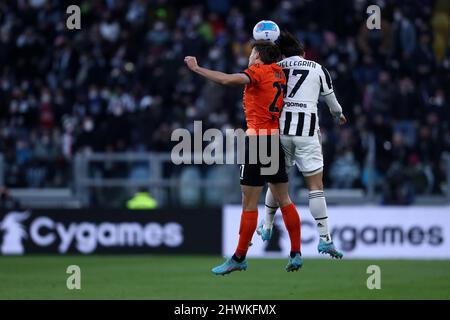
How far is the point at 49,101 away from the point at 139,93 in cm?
210

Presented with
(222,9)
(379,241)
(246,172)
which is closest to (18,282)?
(246,172)

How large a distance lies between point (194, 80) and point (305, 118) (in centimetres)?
1263

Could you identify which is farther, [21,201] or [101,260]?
[21,201]

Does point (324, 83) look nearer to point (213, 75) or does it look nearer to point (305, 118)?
point (305, 118)

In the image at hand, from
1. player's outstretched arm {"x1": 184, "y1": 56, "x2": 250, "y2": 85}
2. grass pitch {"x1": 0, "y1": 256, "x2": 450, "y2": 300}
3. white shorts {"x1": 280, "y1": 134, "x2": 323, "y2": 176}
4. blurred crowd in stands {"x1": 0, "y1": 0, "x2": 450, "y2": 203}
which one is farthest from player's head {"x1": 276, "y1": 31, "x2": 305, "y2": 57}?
blurred crowd in stands {"x1": 0, "y1": 0, "x2": 450, "y2": 203}

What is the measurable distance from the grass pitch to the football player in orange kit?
132cm

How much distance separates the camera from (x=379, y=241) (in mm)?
23312

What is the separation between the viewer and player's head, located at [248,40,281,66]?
547 inches

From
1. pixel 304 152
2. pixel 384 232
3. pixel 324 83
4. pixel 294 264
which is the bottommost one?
pixel 384 232

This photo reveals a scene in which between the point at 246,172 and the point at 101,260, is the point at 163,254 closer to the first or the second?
the point at 101,260

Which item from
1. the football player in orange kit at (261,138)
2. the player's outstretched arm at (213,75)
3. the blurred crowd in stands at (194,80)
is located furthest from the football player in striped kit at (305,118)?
the blurred crowd in stands at (194,80)

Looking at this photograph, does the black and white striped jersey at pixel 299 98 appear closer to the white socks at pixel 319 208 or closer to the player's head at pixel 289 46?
the player's head at pixel 289 46

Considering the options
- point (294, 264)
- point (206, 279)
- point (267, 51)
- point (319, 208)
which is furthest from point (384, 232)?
point (267, 51)

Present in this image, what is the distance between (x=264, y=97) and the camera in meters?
13.9
